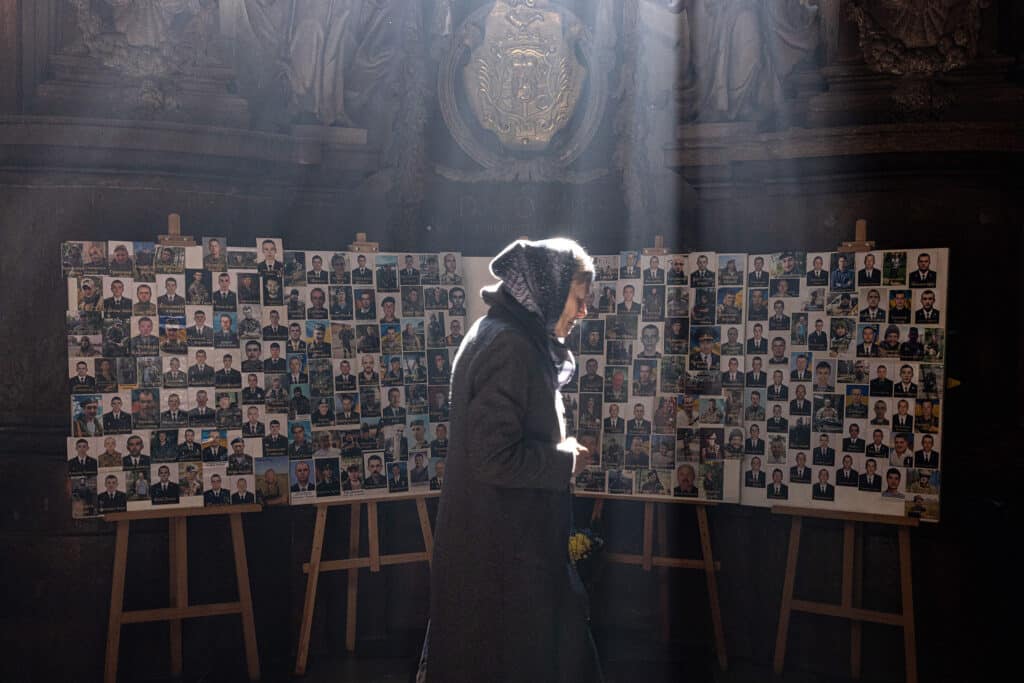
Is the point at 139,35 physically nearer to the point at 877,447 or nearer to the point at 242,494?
the point at 242,494

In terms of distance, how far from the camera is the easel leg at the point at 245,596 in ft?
12.6

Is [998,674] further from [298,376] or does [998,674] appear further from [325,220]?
[325,220]

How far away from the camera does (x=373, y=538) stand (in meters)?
4.11

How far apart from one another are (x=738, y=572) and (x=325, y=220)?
2.49 m

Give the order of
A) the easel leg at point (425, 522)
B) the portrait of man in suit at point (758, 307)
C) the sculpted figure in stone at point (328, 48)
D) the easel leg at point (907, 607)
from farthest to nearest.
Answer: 1. the sculpted figure in stone at point (328, 48)
2. the easel leg at point (425, 522)
3. the portrait of man in suit at point (758, 307)
4. the easel leg at point (907, 607)

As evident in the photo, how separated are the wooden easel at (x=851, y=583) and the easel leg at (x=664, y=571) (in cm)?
48

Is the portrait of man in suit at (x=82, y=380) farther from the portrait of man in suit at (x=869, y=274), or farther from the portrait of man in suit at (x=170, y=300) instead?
the portrait of man in suit at (x=869, y=274)

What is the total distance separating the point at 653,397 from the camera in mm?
4035

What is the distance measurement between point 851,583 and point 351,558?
207cm

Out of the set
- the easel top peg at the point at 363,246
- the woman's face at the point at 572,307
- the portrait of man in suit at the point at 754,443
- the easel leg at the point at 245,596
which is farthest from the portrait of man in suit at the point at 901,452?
the easel leg at the point at 245,596

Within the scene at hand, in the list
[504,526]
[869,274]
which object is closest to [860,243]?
[869,274]

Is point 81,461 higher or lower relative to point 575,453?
lower

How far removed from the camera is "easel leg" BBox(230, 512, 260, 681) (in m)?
3.85

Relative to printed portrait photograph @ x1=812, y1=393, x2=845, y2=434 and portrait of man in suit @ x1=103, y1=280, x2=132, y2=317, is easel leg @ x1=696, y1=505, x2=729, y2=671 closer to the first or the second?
printed portrait photograph @ x1=812, y1=393, x2=845, y2=434
